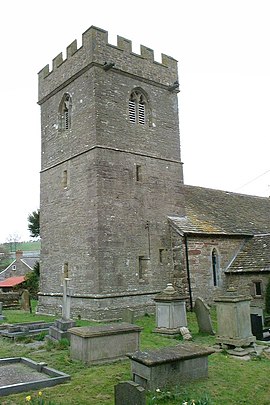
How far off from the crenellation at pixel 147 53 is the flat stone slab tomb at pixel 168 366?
53.6ft

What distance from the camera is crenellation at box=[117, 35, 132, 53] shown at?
19.6 m

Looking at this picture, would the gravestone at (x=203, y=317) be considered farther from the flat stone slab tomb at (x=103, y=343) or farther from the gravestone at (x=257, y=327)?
the flat stone slab tomb at (x=103, y=343)

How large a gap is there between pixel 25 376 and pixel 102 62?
1448 centimetres

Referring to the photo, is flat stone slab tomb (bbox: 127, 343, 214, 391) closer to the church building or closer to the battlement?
the church building

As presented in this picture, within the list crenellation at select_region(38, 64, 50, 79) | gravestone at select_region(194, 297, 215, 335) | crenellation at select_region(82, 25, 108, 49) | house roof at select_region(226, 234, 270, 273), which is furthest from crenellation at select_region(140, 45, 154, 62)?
gravestone at select_region(194, 297, 215, 335)

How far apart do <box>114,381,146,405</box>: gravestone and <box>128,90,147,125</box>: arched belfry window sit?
15.2 m

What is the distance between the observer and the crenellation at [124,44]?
64.3ft

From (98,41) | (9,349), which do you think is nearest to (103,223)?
(9,349)

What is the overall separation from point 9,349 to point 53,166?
36.7 feet

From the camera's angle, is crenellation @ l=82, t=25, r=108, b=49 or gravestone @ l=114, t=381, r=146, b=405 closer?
gravestone @ l=114, t=381, r=146, b=405

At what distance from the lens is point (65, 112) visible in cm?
2080

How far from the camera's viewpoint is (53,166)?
20.7m

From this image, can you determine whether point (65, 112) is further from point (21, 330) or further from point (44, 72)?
point (21, 330)

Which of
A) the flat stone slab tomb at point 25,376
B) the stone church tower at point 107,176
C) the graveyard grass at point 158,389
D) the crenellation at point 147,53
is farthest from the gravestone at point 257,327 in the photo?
the crenellation at point 147,53
